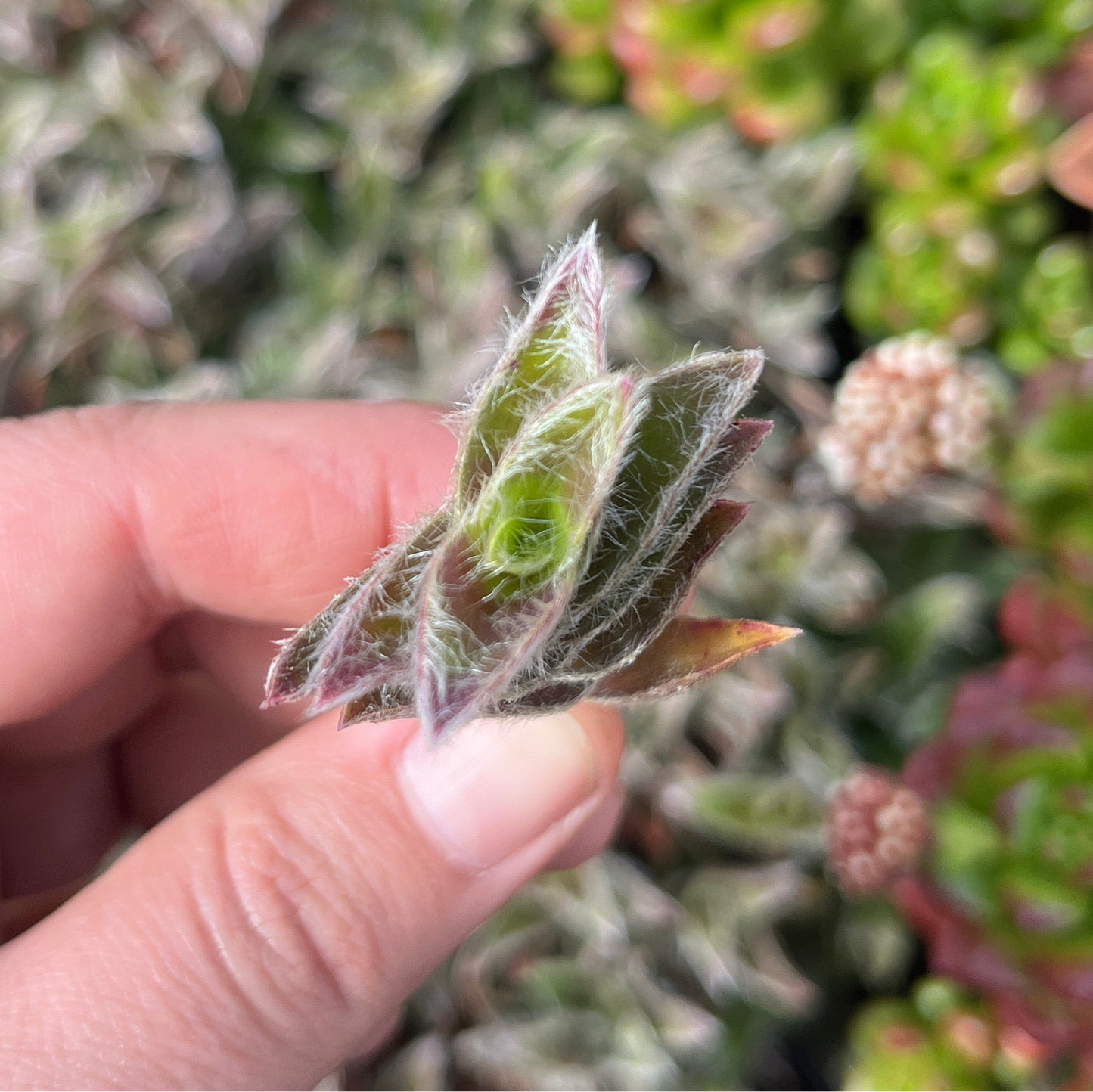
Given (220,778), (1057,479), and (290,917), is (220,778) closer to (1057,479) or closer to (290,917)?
(290,917)

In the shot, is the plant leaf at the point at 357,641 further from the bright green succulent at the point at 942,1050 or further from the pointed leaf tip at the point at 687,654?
the bright green succulent at the point at 942,1050

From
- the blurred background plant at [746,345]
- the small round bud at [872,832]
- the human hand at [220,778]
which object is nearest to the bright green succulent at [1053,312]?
the blurred background plant at [746,345]

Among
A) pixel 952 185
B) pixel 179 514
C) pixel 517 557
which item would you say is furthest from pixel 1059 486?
pixel 179 514

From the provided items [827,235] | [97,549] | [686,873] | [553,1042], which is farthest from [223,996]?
[827,235]

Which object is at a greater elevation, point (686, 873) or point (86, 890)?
point (86, 890)

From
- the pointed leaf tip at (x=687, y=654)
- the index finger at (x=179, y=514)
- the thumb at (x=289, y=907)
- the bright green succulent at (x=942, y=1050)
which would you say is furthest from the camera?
the bright green succulent at (x=942, y=1050)

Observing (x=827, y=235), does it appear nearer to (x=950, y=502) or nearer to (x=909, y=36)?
(x=909, y=36)
